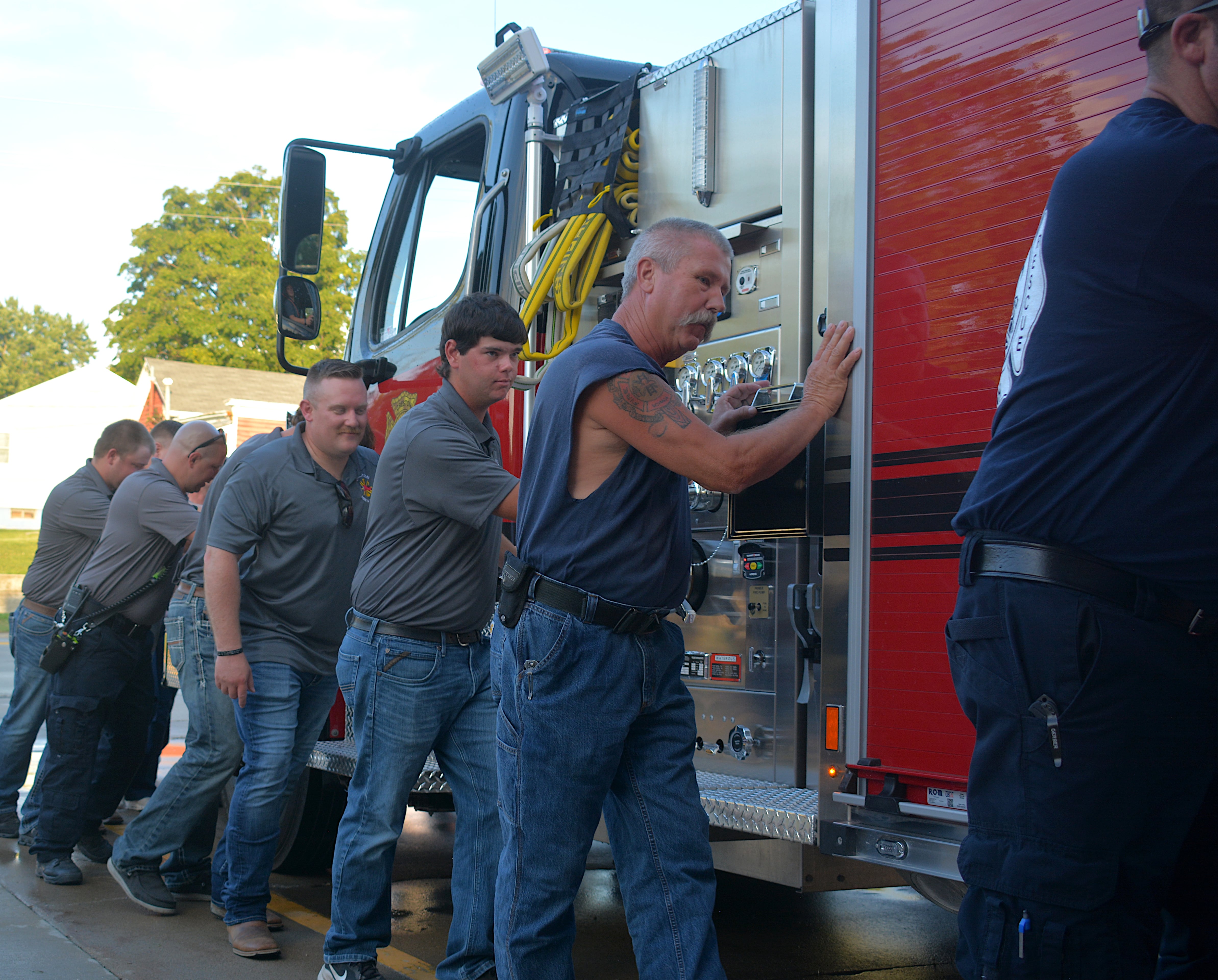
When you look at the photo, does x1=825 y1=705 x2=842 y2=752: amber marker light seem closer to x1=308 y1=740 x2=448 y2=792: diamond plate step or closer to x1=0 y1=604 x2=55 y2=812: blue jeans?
x1=308 y1=740 x2=448 y2=792: diamond plate step

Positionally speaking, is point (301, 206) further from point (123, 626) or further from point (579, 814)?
point (579, 814)

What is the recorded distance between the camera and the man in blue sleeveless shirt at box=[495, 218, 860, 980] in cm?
246

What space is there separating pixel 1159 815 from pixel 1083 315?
0.77 metres

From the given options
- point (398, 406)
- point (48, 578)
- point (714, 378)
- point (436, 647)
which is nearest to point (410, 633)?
point (436, 647)

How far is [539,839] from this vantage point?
246 cm

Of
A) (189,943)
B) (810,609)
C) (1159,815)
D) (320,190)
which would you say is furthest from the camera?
(320,190)

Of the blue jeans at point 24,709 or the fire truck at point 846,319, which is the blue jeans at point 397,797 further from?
the blue jeans at point 24,709

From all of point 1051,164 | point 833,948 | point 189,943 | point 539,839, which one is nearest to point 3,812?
point 189,943

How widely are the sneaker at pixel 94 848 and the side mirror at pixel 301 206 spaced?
8.84ft

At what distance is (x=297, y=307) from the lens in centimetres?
547

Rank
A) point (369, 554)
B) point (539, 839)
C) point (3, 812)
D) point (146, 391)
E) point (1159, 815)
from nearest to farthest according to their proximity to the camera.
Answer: point (1159, 815) < point (539, 839) < point (369, 554) < point (3, 812) < point (146, 391)

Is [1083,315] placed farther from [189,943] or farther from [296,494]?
[189,943]

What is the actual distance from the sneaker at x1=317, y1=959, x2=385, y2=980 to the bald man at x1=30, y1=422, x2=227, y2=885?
2061 millimetres

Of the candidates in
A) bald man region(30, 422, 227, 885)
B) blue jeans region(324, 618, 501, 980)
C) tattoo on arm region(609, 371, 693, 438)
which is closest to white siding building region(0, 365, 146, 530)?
bald man region(30, 422, 227, 885)
